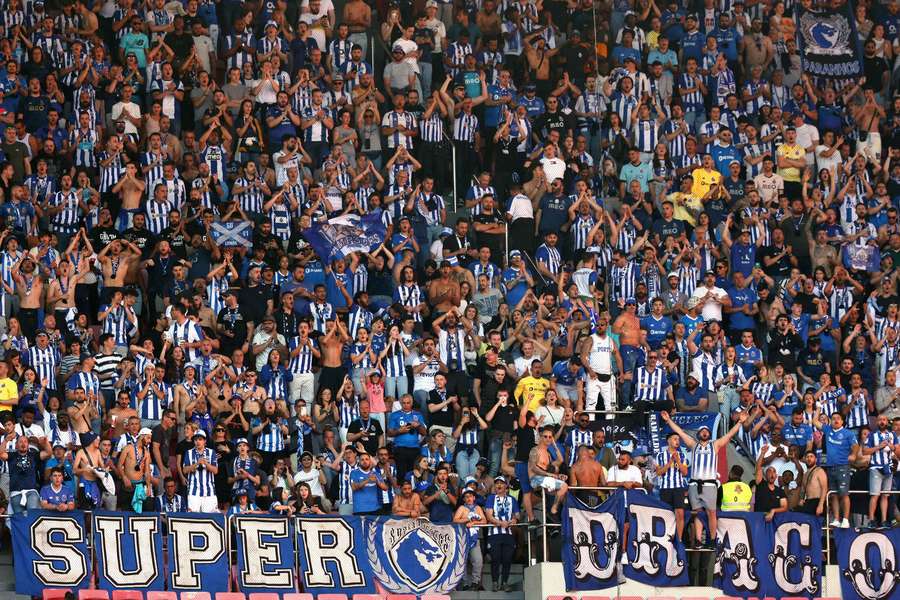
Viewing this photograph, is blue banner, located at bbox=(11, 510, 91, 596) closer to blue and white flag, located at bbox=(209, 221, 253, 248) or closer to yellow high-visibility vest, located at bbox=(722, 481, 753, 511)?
blue and white flag, located at bbox=(209, 221, 253, 248)

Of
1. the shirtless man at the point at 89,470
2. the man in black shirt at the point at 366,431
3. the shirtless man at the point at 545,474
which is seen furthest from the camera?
the man in black shirt at the point at 366,431

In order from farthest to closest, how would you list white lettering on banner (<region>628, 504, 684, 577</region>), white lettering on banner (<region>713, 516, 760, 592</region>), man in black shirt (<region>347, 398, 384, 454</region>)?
1. man in black shirt (<region>347, 398, 384, 454</region>)
2. white lettering on banner (<region>713, 516, 760, 592</region>)
3. white lettering on banner (<region>628, 504, 684, 577</region>)

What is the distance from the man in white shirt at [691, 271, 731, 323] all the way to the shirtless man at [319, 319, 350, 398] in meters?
5.05

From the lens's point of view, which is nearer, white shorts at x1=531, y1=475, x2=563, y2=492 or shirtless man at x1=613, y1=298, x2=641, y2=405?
white shorts at x1=531, y1=475, x2=563, y2=492

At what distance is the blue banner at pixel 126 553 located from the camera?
2267 cm

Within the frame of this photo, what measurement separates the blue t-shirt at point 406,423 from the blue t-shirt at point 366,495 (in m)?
0.91

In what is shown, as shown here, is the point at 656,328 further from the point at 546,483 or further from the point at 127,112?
the point at 127,112

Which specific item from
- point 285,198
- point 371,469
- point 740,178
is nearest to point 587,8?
point 740,178

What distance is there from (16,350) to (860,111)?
1411cm

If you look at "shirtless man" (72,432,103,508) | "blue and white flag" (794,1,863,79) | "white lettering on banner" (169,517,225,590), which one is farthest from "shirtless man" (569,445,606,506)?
"blue and white flag" (794,1,863,79)

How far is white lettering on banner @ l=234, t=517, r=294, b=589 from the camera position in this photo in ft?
75.5

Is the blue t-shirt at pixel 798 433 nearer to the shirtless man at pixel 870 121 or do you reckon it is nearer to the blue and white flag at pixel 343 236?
the blue and white flag at pixel 343 236

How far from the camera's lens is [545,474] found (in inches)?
952

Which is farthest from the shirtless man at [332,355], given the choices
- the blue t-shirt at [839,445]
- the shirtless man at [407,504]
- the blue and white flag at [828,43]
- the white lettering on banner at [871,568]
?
the blue and white flag at [828,43]
